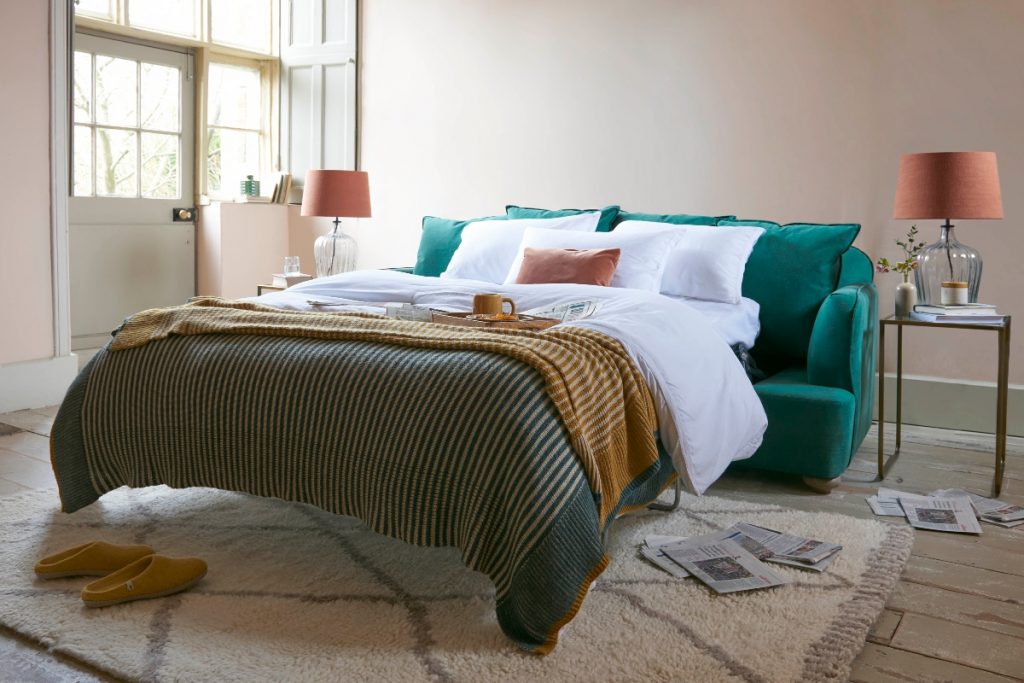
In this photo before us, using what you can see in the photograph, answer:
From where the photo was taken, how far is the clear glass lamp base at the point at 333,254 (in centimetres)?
550

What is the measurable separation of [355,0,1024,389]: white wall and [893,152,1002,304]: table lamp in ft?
2.33

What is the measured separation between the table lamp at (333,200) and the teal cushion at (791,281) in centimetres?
223

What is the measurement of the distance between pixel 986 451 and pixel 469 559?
2.77m

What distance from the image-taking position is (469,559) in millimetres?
2281

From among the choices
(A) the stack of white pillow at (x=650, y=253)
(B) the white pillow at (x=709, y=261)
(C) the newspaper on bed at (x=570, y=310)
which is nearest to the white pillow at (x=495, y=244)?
(A) the stack of white pillow at (x=650, y=253)

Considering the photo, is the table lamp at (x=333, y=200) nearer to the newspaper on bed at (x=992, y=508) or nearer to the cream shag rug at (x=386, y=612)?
the cream shag rug at (x=386, y=612)

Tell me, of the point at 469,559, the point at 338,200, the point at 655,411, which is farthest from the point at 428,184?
the point at 469,559

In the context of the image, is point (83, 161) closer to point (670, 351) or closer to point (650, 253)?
point (650, 253)

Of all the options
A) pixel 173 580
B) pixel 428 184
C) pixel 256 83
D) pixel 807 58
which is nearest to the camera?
pixel 173 580

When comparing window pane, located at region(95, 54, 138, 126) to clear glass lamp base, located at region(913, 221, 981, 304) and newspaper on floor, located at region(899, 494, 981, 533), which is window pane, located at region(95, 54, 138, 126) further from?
newspaper on floor, located at region(899, 494, 981, 533)

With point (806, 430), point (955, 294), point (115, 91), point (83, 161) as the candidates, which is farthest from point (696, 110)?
point (83, 161)

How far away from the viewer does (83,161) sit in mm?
5547

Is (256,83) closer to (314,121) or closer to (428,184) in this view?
(314,121)

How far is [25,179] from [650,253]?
2869mm
